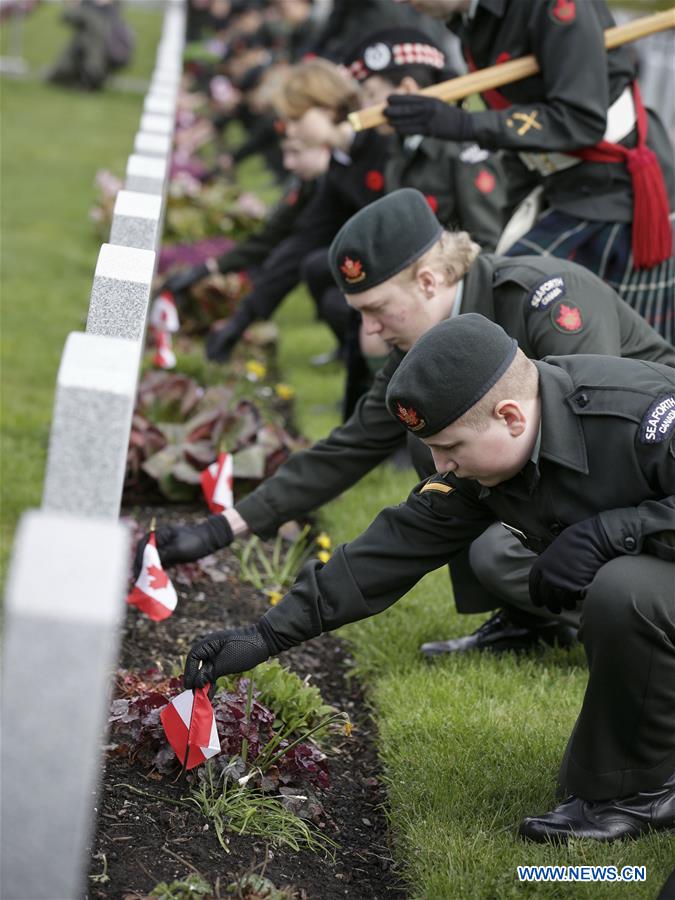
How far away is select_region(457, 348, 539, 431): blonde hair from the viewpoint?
8.71 ft

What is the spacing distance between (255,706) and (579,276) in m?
1.41

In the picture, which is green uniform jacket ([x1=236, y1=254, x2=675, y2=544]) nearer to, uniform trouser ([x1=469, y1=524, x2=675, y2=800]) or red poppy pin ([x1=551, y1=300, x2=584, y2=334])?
red poppy pin ([x1=551, y1=300, x2=584, y2=334])

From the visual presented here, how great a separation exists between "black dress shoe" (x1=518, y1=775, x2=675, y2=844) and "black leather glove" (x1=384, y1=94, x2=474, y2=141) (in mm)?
2315

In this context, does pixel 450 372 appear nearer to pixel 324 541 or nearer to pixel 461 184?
pixel 324 541

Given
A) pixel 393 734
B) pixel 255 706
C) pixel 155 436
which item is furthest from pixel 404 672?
pixel 155 436

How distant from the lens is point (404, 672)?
382 cm

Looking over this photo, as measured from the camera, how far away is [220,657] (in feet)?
9.51

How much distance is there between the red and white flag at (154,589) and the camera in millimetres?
3436

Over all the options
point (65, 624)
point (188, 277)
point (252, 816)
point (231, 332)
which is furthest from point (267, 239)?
point (65, 624)

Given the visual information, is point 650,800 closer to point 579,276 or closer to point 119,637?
point 579,276

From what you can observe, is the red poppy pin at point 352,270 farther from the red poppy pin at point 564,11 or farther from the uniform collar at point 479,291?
the red poppy pin at point 564,11

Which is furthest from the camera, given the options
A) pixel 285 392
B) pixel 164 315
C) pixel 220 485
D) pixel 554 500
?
pixel 285 392

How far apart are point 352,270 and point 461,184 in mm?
2008

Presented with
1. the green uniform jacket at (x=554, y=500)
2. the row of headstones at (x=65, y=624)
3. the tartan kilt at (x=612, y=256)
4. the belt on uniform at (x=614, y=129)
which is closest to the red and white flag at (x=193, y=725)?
the green uniform jacket at (x=554, y=500)
